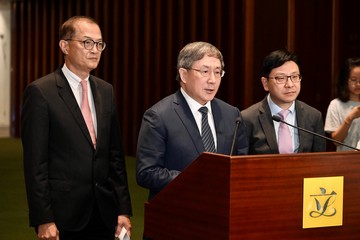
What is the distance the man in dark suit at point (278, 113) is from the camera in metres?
3.27

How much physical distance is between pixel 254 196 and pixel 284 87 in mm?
1200

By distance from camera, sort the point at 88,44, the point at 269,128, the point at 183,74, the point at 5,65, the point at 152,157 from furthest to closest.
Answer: the point at 5,65
the point at 269,128
the point at 88,44
the point at 183,74
the point at 152,157

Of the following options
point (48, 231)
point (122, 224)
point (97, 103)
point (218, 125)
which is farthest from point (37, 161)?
point (218, 125)

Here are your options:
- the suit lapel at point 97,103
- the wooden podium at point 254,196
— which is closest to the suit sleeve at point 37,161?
the suit lapel at point 97,103

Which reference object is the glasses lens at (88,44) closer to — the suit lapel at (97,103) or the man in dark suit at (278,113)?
the suit lapel at (97,103)

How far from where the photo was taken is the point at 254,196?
221 centimetres

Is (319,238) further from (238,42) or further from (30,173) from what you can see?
(238,42)

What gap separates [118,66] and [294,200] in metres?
8.93

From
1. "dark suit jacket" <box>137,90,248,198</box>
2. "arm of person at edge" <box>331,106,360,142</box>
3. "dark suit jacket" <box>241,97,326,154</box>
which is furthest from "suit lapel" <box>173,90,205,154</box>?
"arm of person at edge" <box>331,106,360,142</box>

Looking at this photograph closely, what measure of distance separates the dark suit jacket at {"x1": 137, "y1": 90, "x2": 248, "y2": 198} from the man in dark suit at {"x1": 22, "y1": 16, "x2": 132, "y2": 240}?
1.01ft

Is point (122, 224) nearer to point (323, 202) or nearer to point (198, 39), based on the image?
point (323, 202)

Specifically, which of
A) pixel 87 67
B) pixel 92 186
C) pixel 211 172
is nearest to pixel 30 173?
pixel 92 186

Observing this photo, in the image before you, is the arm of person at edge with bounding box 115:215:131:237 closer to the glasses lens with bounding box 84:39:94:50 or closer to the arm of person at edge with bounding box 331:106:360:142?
the glasses lens with bounding box 84:39:94:50

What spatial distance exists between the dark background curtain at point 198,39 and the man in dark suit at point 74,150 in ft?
15.3
